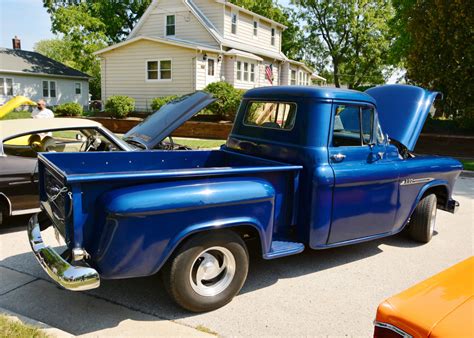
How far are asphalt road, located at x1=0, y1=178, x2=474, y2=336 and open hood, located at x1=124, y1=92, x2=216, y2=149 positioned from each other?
6.12ft

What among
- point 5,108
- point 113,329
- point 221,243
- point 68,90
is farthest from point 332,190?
point 68,90

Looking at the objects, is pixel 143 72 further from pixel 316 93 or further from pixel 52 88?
pixel 316 93

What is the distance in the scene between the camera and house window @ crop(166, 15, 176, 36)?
26906 millimetres

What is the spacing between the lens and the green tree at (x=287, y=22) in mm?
39406

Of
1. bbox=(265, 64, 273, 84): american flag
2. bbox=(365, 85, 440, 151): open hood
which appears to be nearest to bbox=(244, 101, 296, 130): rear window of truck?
bbox=(365, 85, 440, 151): open hood

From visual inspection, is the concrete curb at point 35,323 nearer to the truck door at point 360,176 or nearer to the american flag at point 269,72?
the truck door at point 360,176

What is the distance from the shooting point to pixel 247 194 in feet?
11.9

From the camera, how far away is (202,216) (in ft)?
11.2

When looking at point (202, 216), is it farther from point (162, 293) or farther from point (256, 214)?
point (162, 293)

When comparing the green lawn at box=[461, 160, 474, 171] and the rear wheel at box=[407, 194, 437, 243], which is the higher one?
the rear wheel at box=[407, 194, 437, 243]

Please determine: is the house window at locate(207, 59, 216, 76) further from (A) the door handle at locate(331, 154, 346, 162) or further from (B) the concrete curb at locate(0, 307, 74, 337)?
(B) the concrete curb at locate(0, 307, 74, 337)

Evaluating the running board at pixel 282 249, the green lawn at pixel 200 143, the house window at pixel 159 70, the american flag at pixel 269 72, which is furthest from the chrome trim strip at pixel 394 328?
the american flag at pixel 269 72

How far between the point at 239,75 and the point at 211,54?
2.50 meters

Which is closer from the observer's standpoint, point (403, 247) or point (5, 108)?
point (403, 247)
